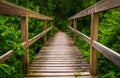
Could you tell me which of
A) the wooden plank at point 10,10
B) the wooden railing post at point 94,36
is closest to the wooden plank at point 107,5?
the wooden railing post at point 94,36

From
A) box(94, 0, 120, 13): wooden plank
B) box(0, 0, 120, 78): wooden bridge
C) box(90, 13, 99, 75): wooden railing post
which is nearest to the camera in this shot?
box(94, 0, 120, 13): wooden plank

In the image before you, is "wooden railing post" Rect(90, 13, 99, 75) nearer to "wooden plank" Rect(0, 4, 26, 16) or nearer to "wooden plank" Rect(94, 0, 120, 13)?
"wooden plank" Rect(94, 0, 120, 13)

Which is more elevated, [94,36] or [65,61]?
[94,36]

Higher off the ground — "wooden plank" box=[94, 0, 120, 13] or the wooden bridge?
"wooden plank" box=[94, 0, 120, 13]

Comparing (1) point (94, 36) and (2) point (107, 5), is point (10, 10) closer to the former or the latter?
(2) point (107, 5)

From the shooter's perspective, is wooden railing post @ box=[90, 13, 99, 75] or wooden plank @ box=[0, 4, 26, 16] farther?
wooden railing post @ box=[90, 13, 99, 75]

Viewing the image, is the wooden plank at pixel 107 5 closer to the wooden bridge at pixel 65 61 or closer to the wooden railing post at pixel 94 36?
the wooden bridge at pixel 65 61

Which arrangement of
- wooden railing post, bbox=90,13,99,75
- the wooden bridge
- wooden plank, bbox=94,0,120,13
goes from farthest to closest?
1. wooden railing post, bbox=90,13,99,75
2. the wooden bridge
3. wooden plank, bbox=94,0,120,13

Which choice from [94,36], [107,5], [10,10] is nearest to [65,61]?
[94,36]

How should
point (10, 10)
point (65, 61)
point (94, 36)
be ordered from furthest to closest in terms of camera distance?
point (65, 61) < point (94, 36) < point (10, 10)

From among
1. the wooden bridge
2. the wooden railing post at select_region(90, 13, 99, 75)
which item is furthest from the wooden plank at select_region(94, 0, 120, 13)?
the wooden railing post at select_region(90, 13, 99, 75)

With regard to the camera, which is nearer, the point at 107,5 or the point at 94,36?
the point at 107,5

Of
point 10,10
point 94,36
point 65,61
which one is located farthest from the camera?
point 65,61

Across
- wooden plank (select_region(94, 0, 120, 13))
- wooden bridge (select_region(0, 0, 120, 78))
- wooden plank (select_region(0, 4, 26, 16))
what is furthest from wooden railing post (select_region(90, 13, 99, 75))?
wooden plank (select_region(0, 4, 26, 16))
